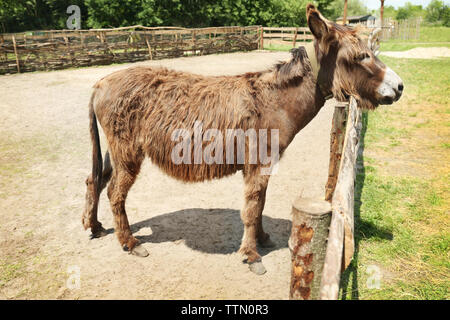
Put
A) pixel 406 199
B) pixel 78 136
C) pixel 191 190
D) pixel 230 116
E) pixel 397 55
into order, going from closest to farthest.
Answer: pixel 230 116 → pixel 406 199 → pixel 191 190 → pixel 78 136 → pixel 397 55

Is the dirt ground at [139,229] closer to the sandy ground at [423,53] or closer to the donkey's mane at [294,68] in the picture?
the donkey's mane at [294,68]

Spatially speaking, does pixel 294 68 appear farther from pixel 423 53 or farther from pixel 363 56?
pixel 423 53

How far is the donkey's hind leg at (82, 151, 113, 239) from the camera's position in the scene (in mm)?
3580

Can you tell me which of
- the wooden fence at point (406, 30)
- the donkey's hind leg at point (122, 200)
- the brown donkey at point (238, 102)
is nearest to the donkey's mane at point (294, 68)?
the brown donkey at point (238, 102)

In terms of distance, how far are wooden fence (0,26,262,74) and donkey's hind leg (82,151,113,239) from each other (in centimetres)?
1445

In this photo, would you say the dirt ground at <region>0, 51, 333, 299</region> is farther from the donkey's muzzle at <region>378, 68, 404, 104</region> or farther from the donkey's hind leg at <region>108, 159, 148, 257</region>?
the donkey's muzzle at <region>378, 68, 404, 104</region>

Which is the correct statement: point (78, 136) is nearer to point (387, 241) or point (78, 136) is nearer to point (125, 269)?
point (125, 269)

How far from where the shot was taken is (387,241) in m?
3.64

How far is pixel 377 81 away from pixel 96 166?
307cm

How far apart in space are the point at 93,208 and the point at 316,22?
312 cm

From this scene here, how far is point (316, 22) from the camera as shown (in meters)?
2.58

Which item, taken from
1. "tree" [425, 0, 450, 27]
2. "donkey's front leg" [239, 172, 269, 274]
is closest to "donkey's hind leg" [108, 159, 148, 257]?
"donkey's front leg" [239, 172, 269, 274]

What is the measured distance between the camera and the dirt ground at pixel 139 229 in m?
2.98
